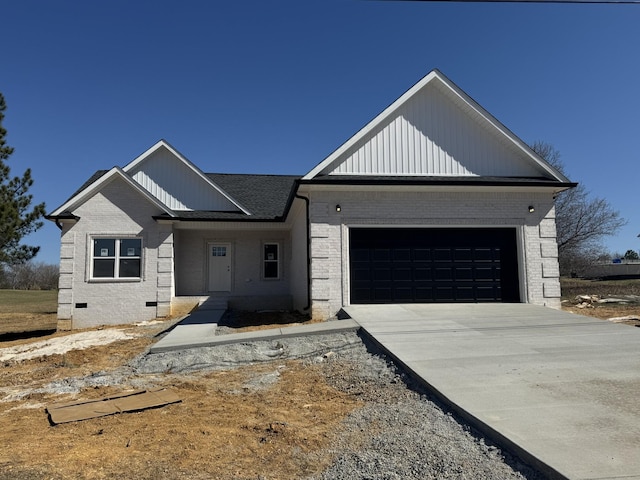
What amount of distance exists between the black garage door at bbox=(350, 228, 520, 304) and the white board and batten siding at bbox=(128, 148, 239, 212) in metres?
7.69

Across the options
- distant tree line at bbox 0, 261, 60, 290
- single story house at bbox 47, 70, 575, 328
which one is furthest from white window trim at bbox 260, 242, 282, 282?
distant tree line at bbox 0, 261, 60, 290

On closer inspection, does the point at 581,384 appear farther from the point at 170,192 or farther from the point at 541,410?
the point at 170,192

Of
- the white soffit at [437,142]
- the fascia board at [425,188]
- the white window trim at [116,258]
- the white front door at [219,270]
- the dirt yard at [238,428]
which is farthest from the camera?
the white front door at [219,270]

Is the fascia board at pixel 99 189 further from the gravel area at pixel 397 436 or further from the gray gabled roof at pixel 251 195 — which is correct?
the gravel area at pixel 397 436

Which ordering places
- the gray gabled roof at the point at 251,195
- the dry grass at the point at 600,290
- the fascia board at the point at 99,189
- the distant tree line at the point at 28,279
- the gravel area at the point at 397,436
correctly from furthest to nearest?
the distant tree line at the point at 28,279, the dry grass at the point at 600,290, the gray gabled roof at the point at 251,195, the fascia board at the point at 99,189, the gravel area at the point at 397,436

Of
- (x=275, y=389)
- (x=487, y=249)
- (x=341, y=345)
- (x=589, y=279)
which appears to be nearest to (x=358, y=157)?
(x=487, y=249)

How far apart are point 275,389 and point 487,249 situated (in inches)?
330

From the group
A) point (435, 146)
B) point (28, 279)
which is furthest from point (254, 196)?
point (28, 279)

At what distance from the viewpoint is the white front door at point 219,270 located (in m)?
16.9

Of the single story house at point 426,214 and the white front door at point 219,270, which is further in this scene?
the white front door at point 219,270

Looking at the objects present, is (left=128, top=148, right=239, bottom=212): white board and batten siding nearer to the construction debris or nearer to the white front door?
the white front door

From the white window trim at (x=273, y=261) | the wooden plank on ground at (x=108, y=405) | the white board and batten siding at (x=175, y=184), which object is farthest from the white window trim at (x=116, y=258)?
the wooden plank on ground at (x=108, y=405)

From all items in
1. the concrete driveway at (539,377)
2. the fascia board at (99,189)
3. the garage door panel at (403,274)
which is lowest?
the concrete driveway at (539,377)

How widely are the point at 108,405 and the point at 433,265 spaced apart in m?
8.99
